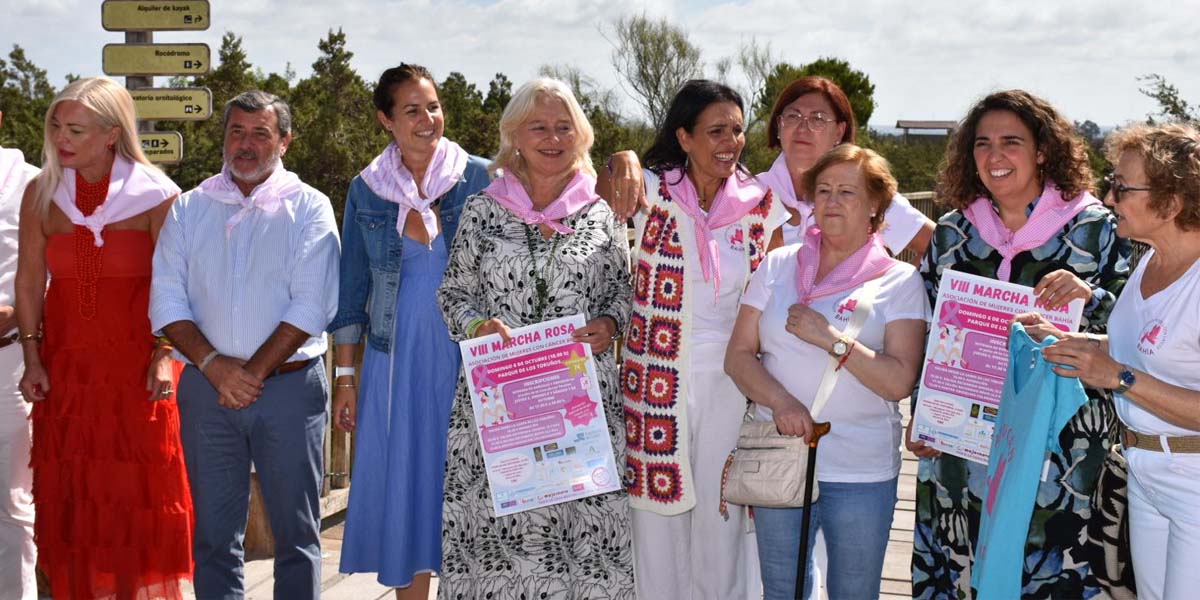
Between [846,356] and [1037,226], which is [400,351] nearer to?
[846,356]

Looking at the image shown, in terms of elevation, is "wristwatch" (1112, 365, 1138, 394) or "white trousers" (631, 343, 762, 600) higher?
"wristwatch" (1112, 365, 1138, 394)

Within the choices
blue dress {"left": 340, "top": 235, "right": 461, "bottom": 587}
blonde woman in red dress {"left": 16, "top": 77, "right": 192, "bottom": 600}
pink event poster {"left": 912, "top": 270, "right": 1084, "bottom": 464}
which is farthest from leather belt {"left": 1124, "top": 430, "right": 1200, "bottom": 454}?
blonde woman in red dress {"left": 16, "top": 77, "right": 192, "bottom": 600}

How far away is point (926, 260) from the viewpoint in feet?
12.5

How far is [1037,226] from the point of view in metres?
3.51

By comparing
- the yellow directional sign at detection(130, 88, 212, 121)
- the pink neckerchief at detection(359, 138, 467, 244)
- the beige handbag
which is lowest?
A: the beige handbag

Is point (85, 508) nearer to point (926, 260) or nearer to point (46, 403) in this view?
point (46, 403)

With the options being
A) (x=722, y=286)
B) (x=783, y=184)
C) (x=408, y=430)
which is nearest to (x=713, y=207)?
(x=722, y=286)

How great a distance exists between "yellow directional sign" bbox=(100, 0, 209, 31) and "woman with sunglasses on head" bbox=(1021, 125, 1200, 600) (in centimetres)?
820

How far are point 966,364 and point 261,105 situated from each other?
2.61 meters

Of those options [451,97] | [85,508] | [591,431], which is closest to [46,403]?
[85,508]

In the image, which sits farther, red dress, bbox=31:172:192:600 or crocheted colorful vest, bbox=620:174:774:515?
red dress, bbox=31:172:192:600

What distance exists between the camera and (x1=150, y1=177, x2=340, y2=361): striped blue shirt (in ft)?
13.7

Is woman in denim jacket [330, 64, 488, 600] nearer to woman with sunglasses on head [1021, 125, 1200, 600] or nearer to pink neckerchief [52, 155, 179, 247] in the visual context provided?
pink neckerchief [52, 155, 179, 247]

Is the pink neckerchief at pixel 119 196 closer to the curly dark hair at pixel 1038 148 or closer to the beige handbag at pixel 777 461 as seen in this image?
the beige handbag at pixel 777 461
